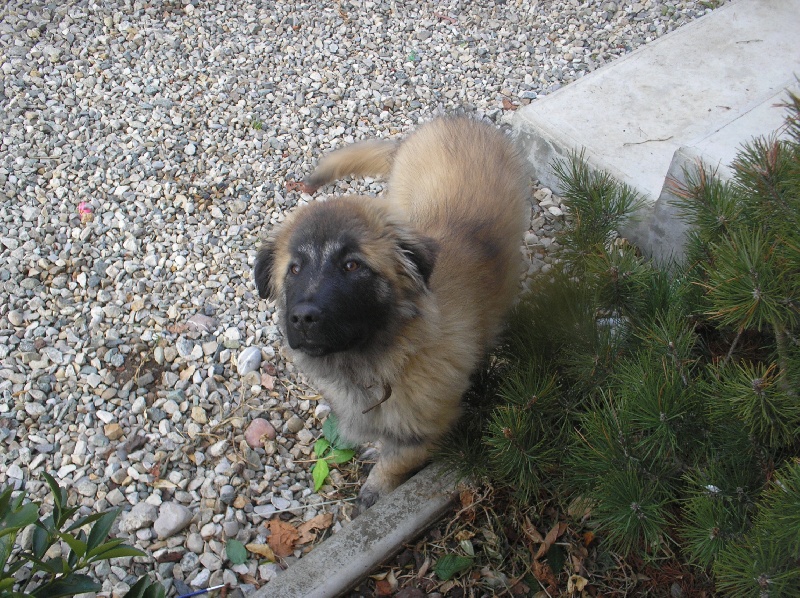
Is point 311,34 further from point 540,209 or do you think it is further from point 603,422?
point 603,422

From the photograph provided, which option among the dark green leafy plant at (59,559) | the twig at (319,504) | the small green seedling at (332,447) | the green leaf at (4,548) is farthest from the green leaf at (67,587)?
the small green seedling at (332,447)

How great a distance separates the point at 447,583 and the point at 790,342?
1.51m

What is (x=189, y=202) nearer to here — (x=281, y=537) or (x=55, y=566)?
(x=281, y=537)

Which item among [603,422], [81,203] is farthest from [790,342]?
[81,203]

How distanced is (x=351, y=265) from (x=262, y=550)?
1.24 metres

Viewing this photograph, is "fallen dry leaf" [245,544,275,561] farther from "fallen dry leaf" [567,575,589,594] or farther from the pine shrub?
"fallen dry leaf" [567,575,589,594]

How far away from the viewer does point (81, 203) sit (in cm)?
406

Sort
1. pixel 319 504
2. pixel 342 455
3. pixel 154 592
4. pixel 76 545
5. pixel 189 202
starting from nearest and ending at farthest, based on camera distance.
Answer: pixel 76 545
pixel 154 592
pixel 319 504
pixel 342 455
pixel 189 202

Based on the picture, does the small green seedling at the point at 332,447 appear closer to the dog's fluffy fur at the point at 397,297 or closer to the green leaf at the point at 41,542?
the dog's fluffy fur at the point at 397,297

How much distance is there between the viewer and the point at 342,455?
3.14m

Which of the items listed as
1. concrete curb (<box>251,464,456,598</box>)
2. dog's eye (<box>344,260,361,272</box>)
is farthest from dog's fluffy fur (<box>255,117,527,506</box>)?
concrete curb (<box>251,464,456,598</box>)

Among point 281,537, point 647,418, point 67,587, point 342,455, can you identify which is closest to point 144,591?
point 67,587

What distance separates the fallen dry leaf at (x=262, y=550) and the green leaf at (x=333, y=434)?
58 cm

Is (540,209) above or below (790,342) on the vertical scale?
below
